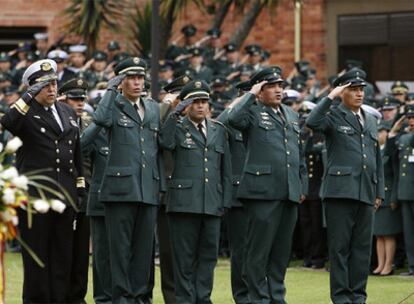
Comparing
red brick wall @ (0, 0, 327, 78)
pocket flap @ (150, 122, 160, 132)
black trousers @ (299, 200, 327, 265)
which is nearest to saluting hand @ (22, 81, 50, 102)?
pocket flap @ (150, 122, 160, 132)

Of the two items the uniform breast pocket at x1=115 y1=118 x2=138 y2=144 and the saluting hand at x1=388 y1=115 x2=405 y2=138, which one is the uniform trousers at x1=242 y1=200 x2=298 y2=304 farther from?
the saluting hand at x1=388 y1=115 x2=405 y2=138

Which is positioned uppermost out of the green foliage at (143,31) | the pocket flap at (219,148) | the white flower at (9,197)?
the green foliage at (143,31)

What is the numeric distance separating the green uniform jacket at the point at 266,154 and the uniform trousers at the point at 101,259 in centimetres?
129

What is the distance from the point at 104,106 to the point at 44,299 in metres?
1.74

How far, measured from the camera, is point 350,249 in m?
13.1

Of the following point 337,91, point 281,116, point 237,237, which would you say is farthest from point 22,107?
point 337,91

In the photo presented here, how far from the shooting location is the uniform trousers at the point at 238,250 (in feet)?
43.7

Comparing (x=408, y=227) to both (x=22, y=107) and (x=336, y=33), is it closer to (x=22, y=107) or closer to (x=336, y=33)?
(x=22, y=107)

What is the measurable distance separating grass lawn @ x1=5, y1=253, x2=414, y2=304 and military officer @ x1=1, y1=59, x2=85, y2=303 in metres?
1.86

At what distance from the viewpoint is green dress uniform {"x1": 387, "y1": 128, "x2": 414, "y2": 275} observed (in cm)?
1702

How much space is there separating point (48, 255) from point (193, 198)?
1.44 meters

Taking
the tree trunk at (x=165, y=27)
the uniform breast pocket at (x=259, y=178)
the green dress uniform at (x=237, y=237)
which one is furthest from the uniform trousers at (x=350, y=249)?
the tree trunk at (x=165, y=27)

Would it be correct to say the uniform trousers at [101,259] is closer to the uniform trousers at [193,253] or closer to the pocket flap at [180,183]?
the uniform trousers at [193,253]

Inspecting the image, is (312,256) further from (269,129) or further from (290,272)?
(269,129)
